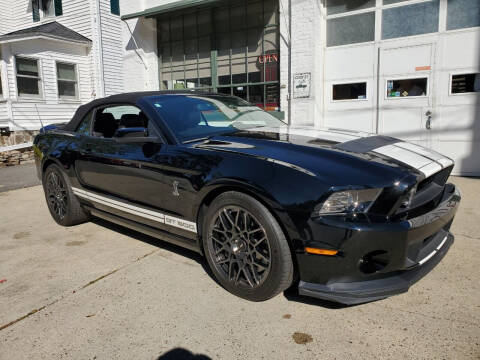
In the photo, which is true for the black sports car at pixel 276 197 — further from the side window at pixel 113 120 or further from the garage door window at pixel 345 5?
the garage door window at pixel 345 5

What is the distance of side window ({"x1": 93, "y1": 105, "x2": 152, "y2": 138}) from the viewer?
149 inches

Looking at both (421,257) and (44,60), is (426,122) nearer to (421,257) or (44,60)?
(421,257)

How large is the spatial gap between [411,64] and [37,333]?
7.36 metres

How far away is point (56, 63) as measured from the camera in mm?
12898

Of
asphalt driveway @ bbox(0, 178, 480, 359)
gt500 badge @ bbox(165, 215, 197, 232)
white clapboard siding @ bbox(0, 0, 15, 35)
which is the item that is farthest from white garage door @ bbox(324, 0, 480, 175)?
white clapboard siding @ bbox(0, 0, 15, 35)

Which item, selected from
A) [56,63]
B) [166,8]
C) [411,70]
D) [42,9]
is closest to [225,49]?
[166,8]

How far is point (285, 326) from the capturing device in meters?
2.21

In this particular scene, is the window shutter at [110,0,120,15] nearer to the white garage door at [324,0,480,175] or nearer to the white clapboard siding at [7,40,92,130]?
the white clapboard siding at [7,40,92,130]

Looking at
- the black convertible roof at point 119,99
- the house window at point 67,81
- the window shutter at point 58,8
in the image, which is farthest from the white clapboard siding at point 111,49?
the black convertible roof at point 119,99

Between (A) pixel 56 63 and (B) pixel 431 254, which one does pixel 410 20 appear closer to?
(B) pixel 431 254

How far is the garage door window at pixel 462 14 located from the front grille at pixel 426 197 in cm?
540

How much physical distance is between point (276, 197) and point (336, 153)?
512 mm

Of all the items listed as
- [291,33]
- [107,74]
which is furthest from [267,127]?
[107,74]

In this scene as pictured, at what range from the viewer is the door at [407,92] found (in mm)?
7020
